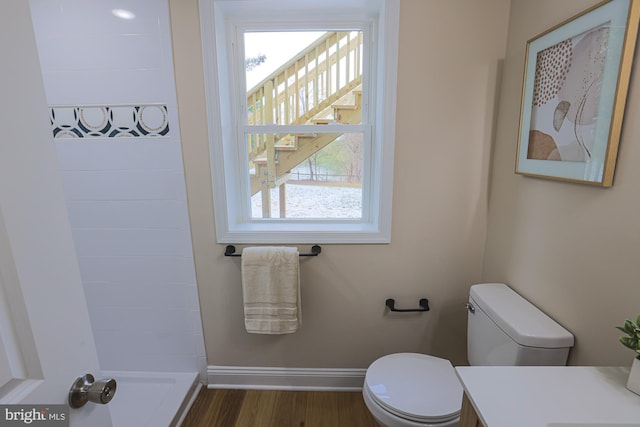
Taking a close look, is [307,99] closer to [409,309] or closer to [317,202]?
[317,202]

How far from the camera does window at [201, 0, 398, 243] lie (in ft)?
5.01

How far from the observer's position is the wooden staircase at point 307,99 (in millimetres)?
1648

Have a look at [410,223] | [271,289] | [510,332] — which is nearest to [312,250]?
[271,289]

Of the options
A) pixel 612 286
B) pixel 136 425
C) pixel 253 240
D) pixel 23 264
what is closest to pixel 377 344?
pixel 253 240

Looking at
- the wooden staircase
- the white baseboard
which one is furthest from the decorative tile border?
the white baseboard

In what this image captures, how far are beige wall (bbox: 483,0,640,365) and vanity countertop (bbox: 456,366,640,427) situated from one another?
0.59 feet

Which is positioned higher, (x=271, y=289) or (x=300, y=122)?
(x=300, y=122)

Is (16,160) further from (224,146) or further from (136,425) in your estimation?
(136,425)

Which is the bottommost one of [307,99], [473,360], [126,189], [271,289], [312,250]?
[473,360]

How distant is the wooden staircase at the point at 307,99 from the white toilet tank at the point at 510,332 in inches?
41.9

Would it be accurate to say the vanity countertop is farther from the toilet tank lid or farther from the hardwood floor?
the hardwood floor

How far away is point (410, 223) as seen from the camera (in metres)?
1.59

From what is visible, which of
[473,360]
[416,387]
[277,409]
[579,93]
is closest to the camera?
[579,93]

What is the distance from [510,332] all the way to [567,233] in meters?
0.39
